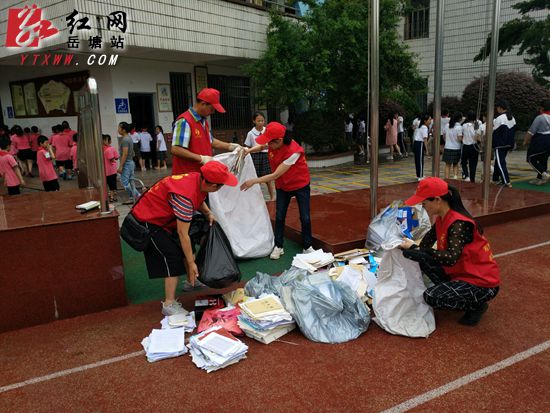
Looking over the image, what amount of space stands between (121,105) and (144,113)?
4.49ft

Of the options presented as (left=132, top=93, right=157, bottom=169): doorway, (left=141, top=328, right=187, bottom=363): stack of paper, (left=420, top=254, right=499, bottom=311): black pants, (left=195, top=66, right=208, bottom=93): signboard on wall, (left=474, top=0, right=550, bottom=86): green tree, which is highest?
(left=474, top=0, right=550, bottom=86): green tree

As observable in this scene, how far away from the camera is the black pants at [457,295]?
3519mm

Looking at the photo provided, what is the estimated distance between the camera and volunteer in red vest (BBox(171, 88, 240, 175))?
181 inches

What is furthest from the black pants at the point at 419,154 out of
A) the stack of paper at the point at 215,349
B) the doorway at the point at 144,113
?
the stack of paper at the point at 215,349

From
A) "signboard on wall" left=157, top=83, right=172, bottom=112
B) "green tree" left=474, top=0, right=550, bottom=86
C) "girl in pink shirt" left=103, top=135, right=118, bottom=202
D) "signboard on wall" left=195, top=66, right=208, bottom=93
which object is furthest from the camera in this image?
"green tree" left=474, top=0, right=550, bottom=86

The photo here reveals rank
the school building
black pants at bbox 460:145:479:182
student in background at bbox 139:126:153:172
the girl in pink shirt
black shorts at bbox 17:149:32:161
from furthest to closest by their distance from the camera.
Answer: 1. black shorts at bbox 17:149:32:161
2. student in background at bbox 139:126:153:172
3. the school building
4. black pants at bbox 460:145:479:182
5. the girl in pink shirt

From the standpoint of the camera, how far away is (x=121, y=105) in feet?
41.6

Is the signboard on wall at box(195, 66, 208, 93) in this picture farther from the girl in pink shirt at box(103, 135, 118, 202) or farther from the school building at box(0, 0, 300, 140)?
the girl in pink shirt at box(103, 135, 118, 202)

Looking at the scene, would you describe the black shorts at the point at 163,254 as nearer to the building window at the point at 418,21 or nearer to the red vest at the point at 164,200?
the red vest at the point at 164,200

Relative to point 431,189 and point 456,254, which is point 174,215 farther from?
point 456,254

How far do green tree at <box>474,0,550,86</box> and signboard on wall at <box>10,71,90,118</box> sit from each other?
12516mm

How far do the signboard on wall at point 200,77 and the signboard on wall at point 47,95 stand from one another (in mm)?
3312

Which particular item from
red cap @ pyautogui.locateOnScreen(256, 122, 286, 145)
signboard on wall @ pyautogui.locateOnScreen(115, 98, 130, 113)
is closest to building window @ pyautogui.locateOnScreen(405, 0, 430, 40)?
signboard on wall @ pyautogui.locateOnScreen(115, 98, 130, 113)

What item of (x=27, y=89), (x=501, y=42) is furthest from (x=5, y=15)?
(x=501, y=42)
